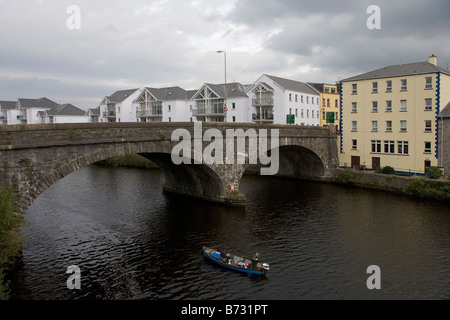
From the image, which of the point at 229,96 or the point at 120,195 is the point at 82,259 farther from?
the point at 229,96

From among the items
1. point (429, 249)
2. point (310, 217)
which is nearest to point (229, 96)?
point (310, 217)

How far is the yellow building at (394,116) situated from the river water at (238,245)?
8093mm

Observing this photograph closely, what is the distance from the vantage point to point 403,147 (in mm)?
48781

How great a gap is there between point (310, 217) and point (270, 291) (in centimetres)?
1544

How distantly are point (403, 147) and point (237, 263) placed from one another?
116 feet

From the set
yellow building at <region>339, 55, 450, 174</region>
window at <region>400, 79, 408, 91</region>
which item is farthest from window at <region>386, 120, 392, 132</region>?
window at <region>400, 79, 408, 91</region>

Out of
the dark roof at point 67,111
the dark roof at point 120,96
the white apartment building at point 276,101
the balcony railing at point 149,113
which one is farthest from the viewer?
the dark roof at point 120,96

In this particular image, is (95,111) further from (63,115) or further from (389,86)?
(389,86)

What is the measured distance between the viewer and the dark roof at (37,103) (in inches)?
3725

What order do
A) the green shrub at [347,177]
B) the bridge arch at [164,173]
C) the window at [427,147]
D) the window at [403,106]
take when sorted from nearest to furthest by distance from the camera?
the bridge arch at [164,173], the window at [427,147], the window at [403,106], the green shrub at [347,177]

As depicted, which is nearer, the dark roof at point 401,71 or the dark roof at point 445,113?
the dark roof at point 445,113

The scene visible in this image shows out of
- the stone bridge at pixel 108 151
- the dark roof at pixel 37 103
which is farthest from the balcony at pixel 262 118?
the dark roof at pixel 37 103

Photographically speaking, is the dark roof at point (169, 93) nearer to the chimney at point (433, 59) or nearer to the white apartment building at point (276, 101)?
the white apartment building at point (276, 101)

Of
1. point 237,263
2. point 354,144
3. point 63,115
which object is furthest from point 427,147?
point 63,115
